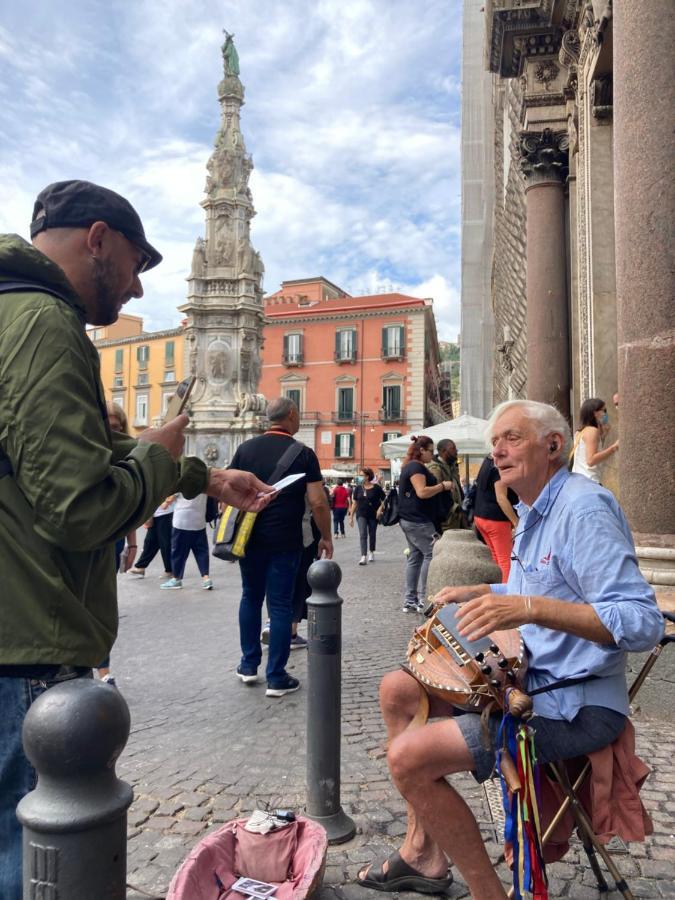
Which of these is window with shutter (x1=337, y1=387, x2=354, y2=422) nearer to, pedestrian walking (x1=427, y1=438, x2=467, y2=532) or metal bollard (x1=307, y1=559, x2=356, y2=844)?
pedestrian walking (x1=427, y1=438, x2=467, y2=532)

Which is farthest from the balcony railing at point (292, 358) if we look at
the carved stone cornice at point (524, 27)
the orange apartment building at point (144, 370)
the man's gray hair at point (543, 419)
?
the man's gray hair at point (543, 419)

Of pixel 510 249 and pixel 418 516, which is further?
pixel 510 249

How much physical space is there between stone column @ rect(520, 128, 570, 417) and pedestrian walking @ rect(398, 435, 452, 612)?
2.31m

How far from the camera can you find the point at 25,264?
1.61m

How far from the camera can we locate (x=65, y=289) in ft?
5.54

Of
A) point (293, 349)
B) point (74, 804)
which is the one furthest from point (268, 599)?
point (293, 349)

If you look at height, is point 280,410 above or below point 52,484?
above

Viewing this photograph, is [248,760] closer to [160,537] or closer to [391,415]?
[160,537]

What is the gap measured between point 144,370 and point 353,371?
20.5 m

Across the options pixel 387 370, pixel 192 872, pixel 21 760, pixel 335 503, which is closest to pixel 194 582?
pixel 192 872

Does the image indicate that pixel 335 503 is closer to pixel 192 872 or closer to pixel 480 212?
pixel 480 212

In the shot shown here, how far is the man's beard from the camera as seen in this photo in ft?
5.93

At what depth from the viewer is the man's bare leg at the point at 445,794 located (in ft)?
7.13

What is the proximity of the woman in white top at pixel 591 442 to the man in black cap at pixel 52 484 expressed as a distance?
15.5 feet
